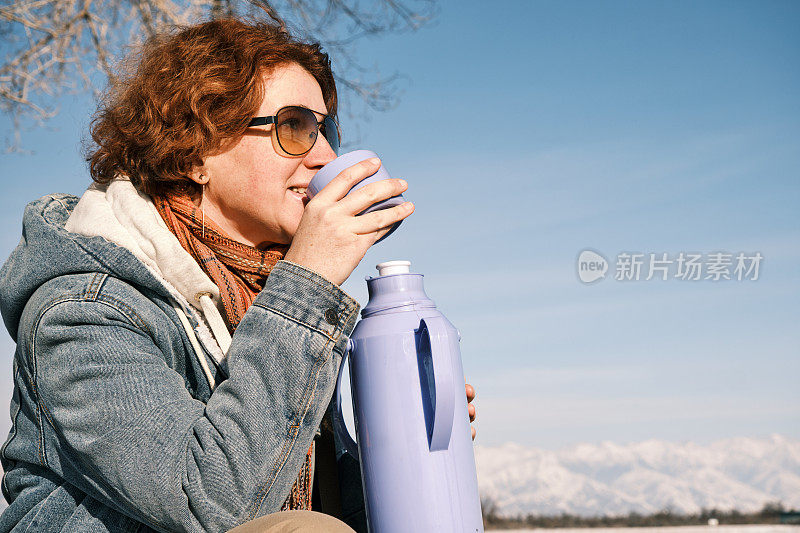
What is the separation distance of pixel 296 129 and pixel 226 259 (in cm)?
45

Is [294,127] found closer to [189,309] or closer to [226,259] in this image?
[226,259]

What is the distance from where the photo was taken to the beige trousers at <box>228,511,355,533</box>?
1467 millimetres

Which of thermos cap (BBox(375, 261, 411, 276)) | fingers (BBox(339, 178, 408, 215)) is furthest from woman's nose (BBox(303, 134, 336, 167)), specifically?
thermos cap (BBox(375, 261, 411, 276))

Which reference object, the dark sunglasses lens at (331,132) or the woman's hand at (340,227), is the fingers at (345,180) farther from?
the dark sunglasses lens at (331,132)

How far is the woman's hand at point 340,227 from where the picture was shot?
5.84 ft

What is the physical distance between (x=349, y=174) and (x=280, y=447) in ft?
2.29

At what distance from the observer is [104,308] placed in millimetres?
1719

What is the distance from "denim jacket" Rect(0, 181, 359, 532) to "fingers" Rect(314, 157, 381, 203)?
0.21m

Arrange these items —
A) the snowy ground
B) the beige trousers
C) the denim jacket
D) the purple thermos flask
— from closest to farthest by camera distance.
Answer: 1. the beige trousers
2. the denim jacket
3. the purple thermos flask
4. the snowy ground

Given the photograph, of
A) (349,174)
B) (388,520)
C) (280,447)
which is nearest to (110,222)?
(349,174)

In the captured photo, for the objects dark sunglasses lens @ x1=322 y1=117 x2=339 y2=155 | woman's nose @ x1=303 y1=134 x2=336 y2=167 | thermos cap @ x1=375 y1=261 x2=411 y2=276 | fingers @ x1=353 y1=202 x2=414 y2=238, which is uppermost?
dark sunglasses lens @ x1=322 y1=117 x2=339 y2=155

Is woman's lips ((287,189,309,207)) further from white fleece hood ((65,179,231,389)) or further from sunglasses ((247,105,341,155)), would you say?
white fleece hood ((65,179,231,389))

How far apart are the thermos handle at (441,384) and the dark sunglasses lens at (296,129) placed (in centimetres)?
79

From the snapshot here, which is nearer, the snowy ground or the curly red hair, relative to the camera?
the curly red hair
